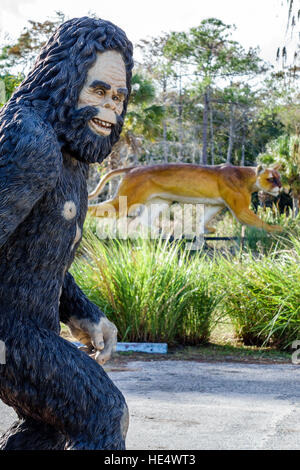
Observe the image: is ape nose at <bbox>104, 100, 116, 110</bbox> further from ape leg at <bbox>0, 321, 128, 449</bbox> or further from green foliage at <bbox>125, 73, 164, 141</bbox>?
green foliage at <bbox>125, 73, 164, 141</bbox>

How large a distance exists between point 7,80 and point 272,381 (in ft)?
37.0

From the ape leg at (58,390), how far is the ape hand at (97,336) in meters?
0.29

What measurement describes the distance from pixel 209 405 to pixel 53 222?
2.92 meters

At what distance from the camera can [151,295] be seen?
730 cm

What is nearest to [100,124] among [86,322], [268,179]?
[86,322]

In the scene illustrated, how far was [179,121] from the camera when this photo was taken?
4412 cm

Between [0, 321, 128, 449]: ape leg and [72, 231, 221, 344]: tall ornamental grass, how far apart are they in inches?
206

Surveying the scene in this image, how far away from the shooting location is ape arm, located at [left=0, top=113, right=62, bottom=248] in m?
1.78

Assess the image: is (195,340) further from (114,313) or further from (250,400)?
(250,400)

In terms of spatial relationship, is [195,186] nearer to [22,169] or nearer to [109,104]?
[109,104]

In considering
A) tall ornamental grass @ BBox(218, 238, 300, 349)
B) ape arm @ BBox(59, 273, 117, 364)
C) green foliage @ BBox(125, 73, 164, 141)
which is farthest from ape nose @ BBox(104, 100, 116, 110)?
green foliage @ BBox(125, 73, 164, 141)

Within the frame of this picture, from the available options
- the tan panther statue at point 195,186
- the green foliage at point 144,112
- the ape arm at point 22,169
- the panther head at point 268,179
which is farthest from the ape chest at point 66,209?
the green foliage at point 144,112

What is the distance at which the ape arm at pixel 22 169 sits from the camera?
1.78 m

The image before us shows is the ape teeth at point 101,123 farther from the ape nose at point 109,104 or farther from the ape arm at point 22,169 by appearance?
the ape arm at point 22,169
